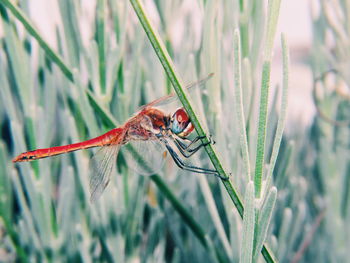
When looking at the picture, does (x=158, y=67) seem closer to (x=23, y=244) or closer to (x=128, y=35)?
(x=128, y=35)

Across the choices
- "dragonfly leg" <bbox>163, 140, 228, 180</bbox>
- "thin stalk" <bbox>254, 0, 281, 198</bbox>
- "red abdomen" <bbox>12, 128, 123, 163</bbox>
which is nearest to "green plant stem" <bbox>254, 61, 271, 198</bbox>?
"thin stalk" <bbox>254, 0, 281, 198</bbox>

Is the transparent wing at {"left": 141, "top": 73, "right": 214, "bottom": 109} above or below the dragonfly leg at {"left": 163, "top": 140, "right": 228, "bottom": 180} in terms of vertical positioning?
above

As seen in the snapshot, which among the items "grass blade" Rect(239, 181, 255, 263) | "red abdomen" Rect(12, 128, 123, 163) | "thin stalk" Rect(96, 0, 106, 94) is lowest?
"grass blade" Rect(239, 181, 255, 263)

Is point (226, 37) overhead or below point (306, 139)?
overhead

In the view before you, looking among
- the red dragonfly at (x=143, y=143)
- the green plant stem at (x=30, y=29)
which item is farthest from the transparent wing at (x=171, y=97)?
the green plant stem at (x=30, y=29)

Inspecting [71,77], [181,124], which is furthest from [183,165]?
[71,77]

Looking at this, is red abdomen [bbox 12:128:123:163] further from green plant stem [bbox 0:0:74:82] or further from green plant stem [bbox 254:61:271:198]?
green plant stem [bbox 254:61:271:198]

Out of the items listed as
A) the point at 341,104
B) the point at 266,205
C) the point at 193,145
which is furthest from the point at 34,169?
the point at 341,104
